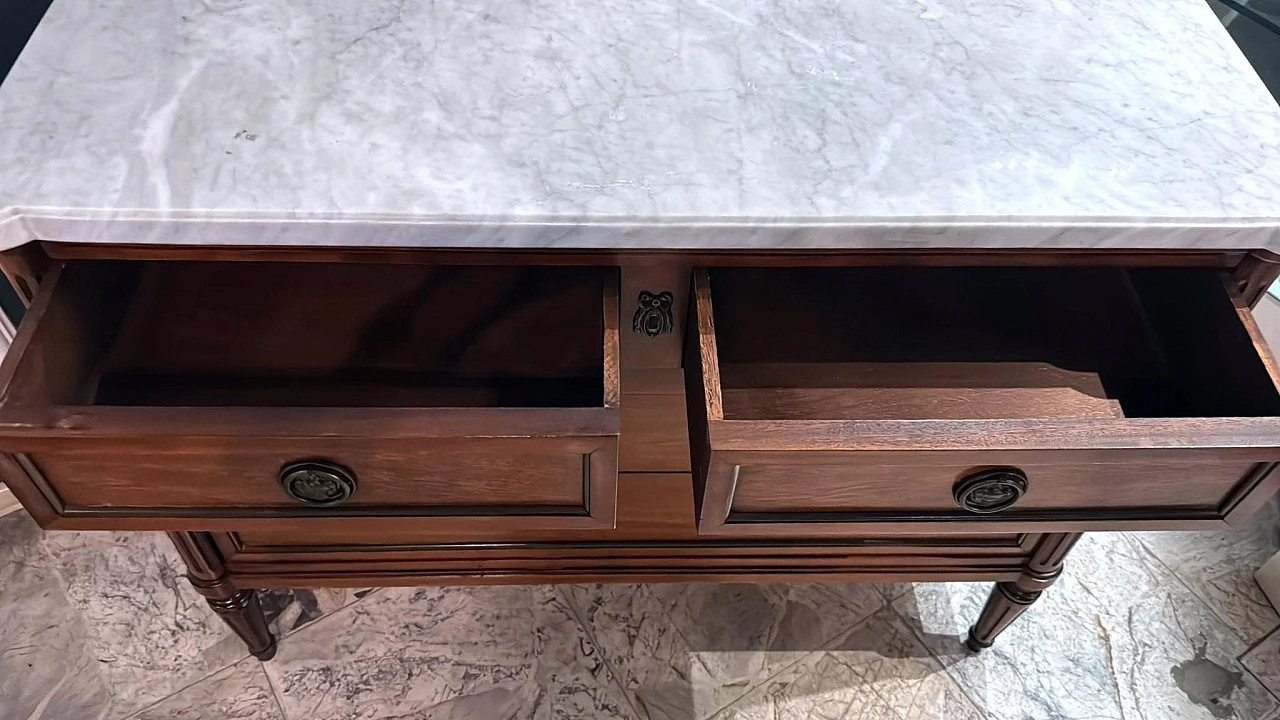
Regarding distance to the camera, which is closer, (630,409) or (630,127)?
A: (630,127)

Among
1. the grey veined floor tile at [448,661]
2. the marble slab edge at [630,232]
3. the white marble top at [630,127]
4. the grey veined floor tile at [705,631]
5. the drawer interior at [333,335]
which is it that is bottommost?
the grey veined floor tile at [448,661]

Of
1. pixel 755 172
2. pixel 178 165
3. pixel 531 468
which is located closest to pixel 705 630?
pixel 531 468

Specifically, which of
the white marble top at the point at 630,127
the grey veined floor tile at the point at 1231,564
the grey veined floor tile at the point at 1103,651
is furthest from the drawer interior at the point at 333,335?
the grey veined floor tile at the point at 1231,564

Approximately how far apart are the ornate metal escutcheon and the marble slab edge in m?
0.11

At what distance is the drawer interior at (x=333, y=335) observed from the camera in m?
0.76

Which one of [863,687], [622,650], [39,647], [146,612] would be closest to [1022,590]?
[863,687]

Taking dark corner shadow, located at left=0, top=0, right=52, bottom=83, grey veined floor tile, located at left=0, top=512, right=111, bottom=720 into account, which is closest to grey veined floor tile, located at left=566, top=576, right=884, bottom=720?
grey veined floor tile, located at left=0, top=512, right=111, bottom=720

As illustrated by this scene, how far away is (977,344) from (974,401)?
65mm

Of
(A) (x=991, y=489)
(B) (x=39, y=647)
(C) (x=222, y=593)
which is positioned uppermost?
(A) (x=991, y=489)

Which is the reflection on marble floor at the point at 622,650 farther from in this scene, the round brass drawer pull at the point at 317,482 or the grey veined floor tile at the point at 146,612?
the round brass drawer pull at the point at 317,482

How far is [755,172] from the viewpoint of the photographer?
675 mm

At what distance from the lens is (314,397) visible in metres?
0.78

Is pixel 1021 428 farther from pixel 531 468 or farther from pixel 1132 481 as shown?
pixel 531 468

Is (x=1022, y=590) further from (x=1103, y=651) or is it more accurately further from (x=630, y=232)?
(x=630, y=232)
